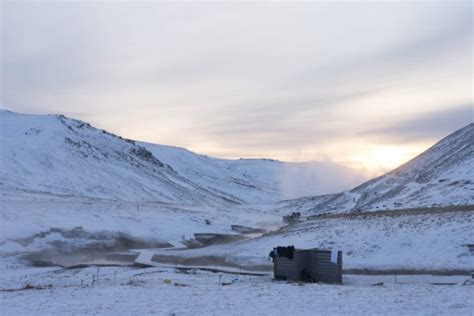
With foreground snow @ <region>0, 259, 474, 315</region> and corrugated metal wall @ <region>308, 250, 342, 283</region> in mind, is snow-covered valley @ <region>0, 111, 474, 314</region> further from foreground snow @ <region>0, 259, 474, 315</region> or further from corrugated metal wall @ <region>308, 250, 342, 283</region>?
corrugated metal wall @ <region>308, 250, 342, 283</region>

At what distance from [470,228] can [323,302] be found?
55.3ft

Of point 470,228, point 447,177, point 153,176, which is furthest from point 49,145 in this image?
point 470,228

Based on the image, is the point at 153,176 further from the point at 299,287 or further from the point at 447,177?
the point at 299,287

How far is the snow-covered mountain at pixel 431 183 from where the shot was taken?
54.6 meters

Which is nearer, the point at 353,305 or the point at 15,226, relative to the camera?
the point at 353,305

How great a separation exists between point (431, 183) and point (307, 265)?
1775 inches

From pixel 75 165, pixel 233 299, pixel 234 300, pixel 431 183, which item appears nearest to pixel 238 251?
pixel 233 299

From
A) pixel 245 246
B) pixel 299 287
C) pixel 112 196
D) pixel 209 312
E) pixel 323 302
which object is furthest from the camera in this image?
pixel 112 196

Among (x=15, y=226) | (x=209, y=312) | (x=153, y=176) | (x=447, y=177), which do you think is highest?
(x=153, y=176)

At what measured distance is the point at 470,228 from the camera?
30875 mm

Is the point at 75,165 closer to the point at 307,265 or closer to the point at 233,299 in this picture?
the point at 307,265

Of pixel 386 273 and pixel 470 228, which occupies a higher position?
pixel 470 228

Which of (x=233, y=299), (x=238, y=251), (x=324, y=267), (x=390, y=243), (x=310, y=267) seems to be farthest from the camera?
(x=238, y=251)

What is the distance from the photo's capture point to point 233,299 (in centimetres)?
1781
